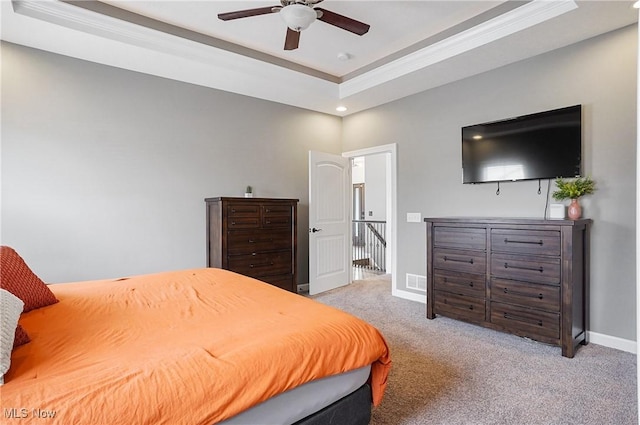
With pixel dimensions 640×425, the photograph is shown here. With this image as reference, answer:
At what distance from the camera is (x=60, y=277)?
314 centimetres

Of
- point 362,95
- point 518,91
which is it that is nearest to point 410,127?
point 362,95

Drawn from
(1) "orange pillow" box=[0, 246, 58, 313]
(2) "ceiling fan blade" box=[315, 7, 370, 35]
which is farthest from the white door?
(1) "orange pillow" box=[0, 246, 58, 313]

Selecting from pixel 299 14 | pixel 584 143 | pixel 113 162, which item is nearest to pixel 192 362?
pixel 299 14

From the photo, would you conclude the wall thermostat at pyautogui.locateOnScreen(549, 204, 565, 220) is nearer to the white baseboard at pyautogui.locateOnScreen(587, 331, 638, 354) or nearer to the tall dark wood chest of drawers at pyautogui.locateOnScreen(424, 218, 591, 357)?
the tall dark wood chest of drawers at pyautogui.locateOnScreen(424, 218, 591, 357)

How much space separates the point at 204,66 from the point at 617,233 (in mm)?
4157

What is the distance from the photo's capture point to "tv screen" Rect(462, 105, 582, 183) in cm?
298

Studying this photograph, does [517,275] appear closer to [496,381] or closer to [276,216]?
[496,381]

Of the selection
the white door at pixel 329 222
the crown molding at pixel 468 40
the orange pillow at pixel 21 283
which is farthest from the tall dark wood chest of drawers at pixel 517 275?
the orange pillow at pixel 21 283

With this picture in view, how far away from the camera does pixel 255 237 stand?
3.92 metres

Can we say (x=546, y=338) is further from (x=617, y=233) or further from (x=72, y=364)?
(x=72, y=364)

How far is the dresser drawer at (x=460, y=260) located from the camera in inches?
124

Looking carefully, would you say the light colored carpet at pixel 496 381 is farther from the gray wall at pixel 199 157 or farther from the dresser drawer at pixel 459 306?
the gray wall at pixel 199 157

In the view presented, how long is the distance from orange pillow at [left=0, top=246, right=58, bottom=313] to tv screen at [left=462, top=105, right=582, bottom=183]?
150 inches

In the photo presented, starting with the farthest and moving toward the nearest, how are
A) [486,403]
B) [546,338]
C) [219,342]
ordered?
[546,338] → [486,403] → [219,342]
